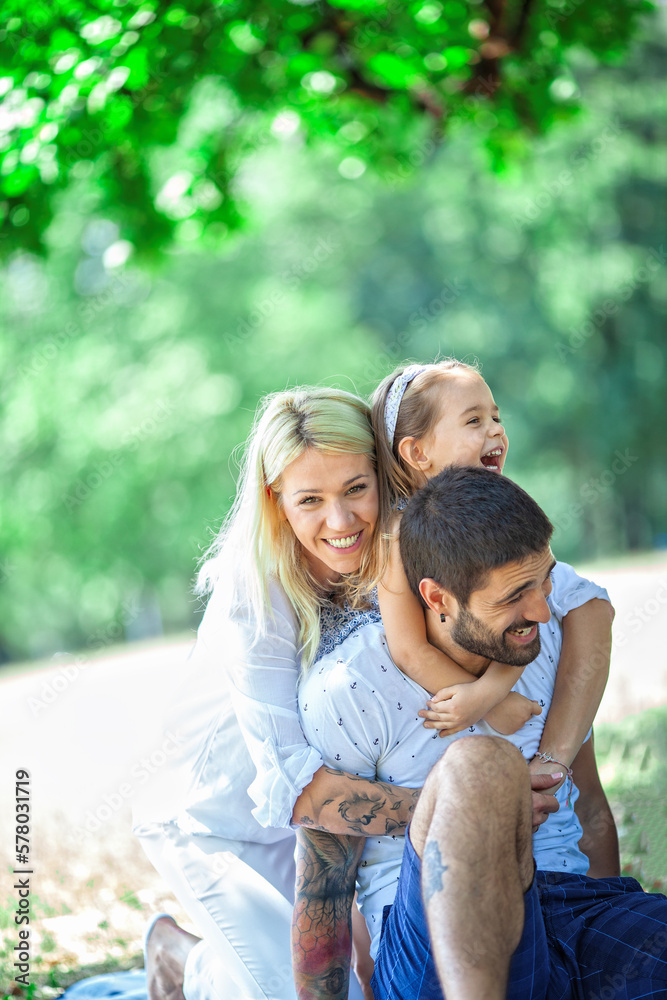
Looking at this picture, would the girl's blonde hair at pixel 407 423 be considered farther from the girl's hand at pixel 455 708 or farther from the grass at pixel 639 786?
the grass at pixel 639 786

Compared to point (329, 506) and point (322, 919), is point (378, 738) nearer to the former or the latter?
point (322, 919)

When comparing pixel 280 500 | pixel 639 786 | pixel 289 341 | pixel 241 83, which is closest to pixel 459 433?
pixel 280 500

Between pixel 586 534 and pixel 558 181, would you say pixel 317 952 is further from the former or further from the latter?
pixel 586 534

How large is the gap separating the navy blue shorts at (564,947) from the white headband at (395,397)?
1422 mm

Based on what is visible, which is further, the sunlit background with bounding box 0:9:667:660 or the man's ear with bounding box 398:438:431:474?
the sunlit background with bounding box 0:9:667:660

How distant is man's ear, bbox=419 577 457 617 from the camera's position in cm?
253

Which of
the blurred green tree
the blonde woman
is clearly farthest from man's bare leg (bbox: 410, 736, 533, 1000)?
the blurred green tree

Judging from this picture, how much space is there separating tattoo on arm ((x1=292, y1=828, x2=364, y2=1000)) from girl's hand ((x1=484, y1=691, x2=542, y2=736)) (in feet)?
1.67

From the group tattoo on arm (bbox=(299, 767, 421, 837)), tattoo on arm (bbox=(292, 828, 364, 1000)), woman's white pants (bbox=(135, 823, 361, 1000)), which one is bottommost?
woman's white pants (bbox=(135, 823, 361, 1000))

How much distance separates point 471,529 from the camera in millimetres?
2439

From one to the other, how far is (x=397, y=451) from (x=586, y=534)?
2100 centimetres

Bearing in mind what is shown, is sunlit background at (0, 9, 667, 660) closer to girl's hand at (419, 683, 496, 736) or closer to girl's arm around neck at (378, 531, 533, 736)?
girl's arm around neck at (378, 531, 533, 736)

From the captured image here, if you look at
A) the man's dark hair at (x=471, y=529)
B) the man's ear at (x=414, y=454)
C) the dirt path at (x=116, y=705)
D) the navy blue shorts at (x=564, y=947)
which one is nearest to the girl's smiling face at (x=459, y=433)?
the man's ear at (x=414, y=454)

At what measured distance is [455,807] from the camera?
2.05 meters
